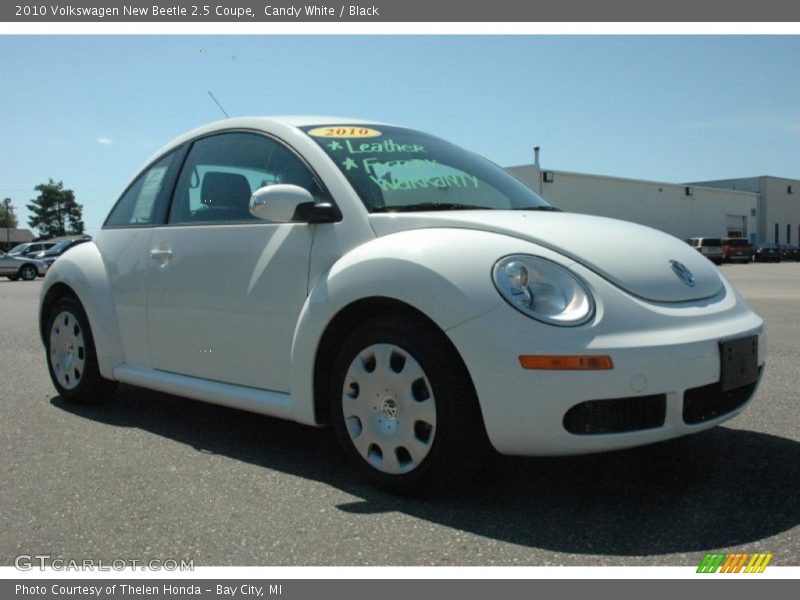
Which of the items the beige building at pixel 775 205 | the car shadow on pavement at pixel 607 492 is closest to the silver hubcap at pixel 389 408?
the car shadow on pavement at pixel 607 492

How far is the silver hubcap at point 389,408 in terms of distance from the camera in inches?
116

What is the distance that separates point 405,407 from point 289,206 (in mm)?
1011

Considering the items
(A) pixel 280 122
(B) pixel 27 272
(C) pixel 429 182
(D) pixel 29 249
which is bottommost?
(B) pixel 27 272

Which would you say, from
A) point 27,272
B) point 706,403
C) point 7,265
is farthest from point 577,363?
point 27,272

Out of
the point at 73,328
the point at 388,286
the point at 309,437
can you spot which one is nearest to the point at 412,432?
the point at 388,286

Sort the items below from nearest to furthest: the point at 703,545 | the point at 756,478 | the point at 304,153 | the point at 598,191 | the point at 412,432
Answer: the point at 703,545, the point at 412,432, the point at 756,478, the point at 304,153, the point at 598,191

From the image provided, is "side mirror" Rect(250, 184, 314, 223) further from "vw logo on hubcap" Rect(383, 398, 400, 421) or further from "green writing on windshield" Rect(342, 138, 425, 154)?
"vw logo on hubcap" Rect(383, 398, 400, 421)

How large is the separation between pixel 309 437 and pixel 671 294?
202 cm

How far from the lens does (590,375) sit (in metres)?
2.67

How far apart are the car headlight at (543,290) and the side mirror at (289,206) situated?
2.93ft

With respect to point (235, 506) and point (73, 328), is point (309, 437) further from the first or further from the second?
A: point (73, 328)

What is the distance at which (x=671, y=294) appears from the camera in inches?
119

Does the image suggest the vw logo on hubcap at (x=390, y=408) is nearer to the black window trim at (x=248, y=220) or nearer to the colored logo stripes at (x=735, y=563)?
the black window trim at (x=248, y=220)

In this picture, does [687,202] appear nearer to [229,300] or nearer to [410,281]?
[229,300]
